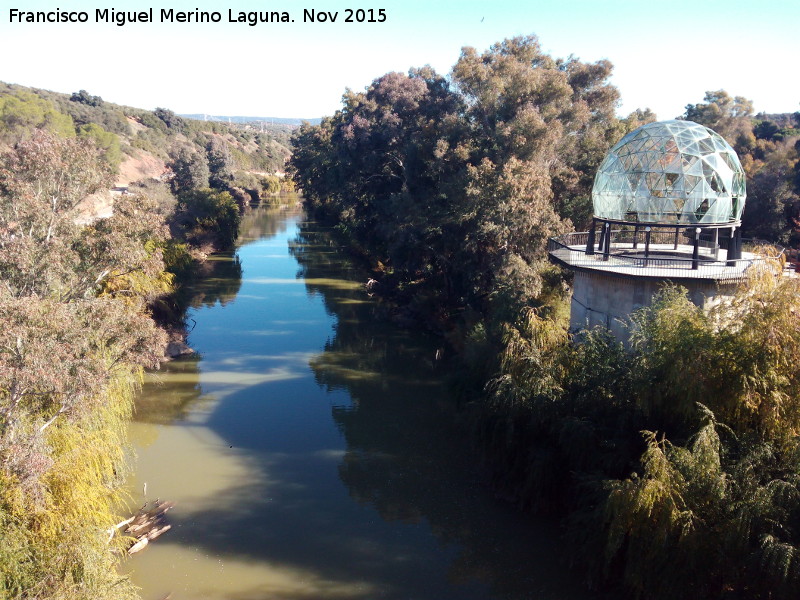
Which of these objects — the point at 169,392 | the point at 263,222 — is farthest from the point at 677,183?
the point at 263,222

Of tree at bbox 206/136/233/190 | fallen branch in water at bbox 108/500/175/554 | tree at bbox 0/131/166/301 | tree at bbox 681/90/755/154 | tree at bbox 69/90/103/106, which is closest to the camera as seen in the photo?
fallen branch in water at bbox 108/500/175/554

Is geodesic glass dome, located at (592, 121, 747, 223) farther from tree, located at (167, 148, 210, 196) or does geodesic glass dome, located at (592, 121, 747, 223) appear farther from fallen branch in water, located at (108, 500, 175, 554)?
tree, located at (167, 148, 210, 196)

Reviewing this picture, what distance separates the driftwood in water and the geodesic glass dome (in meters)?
15.0

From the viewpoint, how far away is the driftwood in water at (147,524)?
13532mm

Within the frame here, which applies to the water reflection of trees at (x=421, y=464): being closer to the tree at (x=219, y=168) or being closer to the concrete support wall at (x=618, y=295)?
the concrete support wall at (x=618, y=295)

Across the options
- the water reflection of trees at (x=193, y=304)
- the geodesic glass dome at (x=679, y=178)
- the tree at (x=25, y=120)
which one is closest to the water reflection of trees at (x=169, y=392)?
the water reflection of trees at (x=193, y=304)

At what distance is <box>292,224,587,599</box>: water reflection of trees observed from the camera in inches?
522

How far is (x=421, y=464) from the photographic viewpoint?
57.4ft

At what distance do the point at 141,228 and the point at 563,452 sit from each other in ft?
40.3

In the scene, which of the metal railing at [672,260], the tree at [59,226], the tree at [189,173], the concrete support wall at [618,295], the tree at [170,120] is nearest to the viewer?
the tree at [59,226]

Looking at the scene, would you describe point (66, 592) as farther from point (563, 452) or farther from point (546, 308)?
point (546, 308)

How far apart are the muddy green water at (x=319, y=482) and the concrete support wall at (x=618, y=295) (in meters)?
5.44

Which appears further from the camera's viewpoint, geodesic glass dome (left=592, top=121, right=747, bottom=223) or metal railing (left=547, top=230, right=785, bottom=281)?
geodesic glass dome (left=592, top=121, right=747, bottom=223)

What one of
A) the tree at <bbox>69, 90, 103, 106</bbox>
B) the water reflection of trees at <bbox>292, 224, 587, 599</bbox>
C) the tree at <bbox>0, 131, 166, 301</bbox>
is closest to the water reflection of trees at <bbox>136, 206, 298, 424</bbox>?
the water reflection of trees at <bbox>292, 224, 587, 599</bbox>
